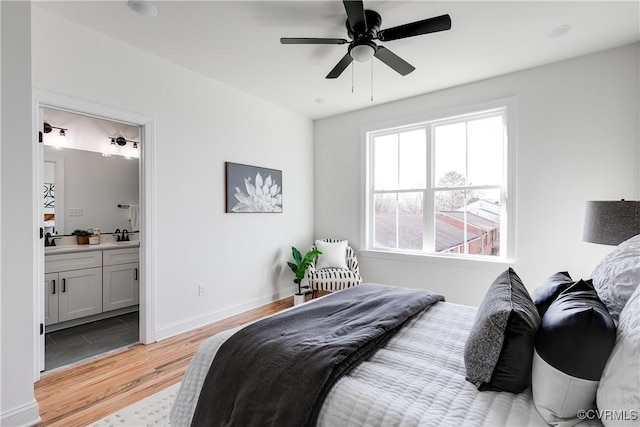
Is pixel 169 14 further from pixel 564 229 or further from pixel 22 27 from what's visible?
pixel 564 229

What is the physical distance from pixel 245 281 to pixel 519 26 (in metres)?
3.73

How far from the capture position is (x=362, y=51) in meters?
2.23

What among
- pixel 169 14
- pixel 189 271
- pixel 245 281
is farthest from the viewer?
pixel 245 281

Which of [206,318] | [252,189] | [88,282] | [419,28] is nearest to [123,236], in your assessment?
[88,282]

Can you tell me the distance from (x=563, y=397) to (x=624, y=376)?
0.60ft

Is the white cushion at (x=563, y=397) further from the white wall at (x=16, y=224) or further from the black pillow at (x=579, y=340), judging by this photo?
the white wall at (x=16, y=224)

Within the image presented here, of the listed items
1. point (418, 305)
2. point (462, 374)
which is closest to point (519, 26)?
point (418, 305)

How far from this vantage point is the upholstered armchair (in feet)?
12.5

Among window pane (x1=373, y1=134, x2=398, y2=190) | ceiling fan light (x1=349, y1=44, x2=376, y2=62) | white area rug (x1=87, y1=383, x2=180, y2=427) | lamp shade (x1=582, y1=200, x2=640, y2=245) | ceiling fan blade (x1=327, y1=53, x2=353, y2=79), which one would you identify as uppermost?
ceiling fan blade (x1=327, y1=53, x2=353, y2=79)

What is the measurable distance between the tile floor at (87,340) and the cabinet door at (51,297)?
6.4 inches

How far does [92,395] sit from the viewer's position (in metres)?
2.05

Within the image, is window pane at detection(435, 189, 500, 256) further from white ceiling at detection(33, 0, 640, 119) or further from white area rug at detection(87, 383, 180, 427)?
white area rug at detection(87, 383, 180, 427)

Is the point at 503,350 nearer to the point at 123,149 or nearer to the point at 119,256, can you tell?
the point at 119,256
